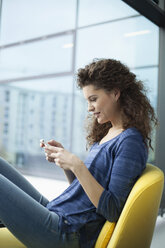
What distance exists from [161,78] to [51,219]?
2395 millimetres

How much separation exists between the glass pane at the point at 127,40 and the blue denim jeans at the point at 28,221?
1.74 meters

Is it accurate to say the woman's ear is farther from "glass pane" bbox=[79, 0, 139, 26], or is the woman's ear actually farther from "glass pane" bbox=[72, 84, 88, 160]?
"glass pane" bbox=[72, 84, 88, 160]

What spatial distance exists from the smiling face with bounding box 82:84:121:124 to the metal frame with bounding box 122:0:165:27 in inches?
60.9

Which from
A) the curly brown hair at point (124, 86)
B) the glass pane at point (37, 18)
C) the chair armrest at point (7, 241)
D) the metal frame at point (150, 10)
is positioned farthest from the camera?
the glass pane at point (37, 18)

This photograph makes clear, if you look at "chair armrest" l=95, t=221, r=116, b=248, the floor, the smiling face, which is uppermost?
the smiling face

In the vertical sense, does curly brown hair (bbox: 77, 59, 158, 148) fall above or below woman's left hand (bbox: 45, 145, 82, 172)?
above

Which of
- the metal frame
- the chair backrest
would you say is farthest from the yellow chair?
the metal frame

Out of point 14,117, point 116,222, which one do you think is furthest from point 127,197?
point 14,117

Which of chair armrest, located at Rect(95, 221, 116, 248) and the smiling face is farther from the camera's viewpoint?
the smiling face

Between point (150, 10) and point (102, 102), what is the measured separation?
190 cm

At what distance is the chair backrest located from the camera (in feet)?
3.69

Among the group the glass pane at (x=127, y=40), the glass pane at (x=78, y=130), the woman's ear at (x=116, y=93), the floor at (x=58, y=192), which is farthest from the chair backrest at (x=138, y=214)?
the glass pane at (x=78, y=130)

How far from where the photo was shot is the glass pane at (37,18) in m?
5.09

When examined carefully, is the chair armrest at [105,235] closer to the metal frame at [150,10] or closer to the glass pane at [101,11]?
the metal frame at [150,10]
